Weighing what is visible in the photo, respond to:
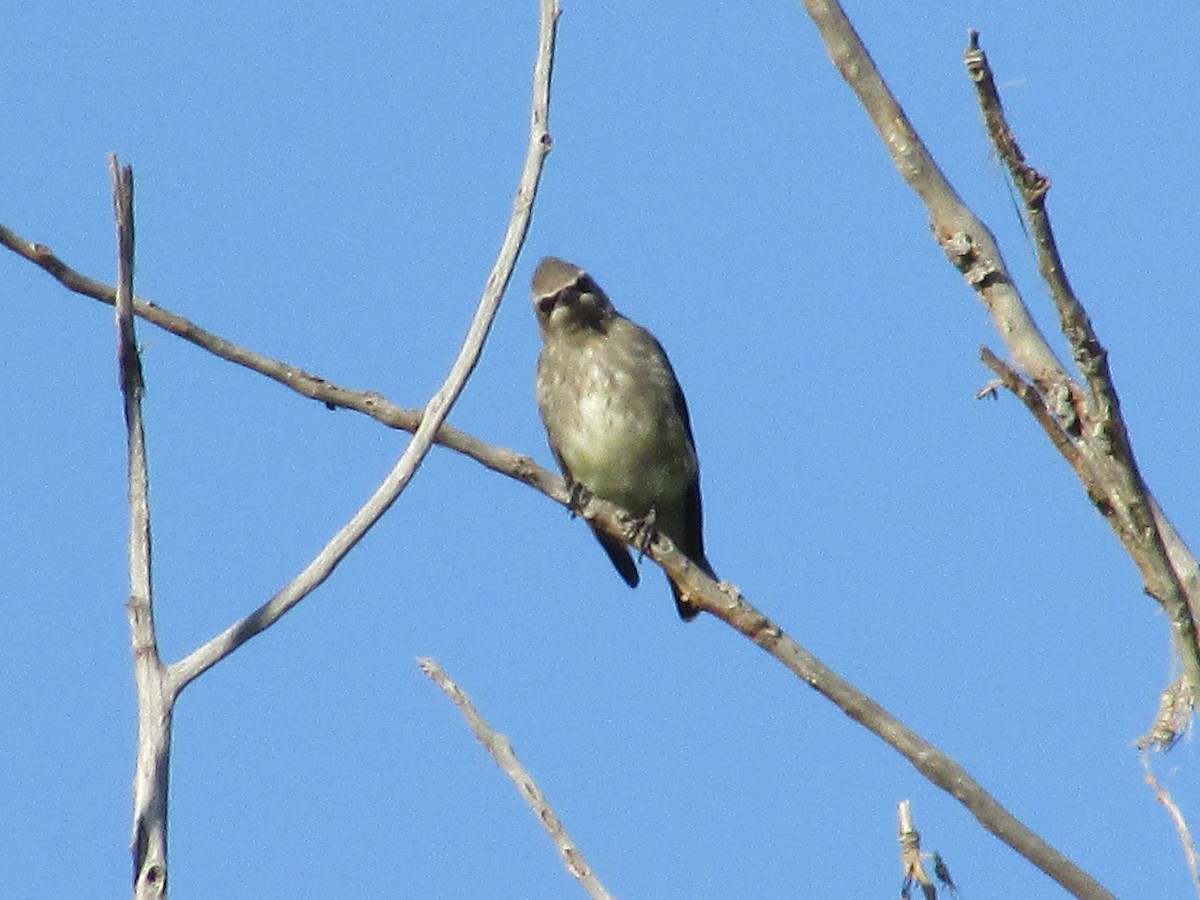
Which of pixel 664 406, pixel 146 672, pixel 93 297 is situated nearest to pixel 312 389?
pixel 93 297

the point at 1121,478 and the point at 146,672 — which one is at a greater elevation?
the point at 146,672

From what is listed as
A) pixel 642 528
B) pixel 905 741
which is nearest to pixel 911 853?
pixel 905 741

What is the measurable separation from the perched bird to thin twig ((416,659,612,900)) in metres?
5.04

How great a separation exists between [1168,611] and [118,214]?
1657 millimetres

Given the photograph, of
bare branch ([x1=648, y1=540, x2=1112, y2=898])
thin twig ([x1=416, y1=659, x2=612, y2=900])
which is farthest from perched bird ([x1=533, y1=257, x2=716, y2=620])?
thin twig ([x1=416, y1=659, x2=612, y2=900])

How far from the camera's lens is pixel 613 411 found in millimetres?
8695

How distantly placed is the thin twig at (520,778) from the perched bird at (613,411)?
5.04 m

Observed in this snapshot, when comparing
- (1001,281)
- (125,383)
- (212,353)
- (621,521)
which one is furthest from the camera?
(621,521)

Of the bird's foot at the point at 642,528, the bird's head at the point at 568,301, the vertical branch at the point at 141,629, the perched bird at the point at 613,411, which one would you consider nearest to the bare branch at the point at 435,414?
the vertical branch at the point at 141,629

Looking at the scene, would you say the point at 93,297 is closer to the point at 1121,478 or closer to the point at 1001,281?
the point at 1001,281

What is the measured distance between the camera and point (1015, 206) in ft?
9.70

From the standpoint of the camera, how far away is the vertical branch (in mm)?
2438

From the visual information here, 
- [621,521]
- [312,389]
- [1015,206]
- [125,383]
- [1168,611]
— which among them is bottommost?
[1168,611]

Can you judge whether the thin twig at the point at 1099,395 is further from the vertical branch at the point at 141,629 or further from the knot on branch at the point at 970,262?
the vertical branch at the point at 141,629
